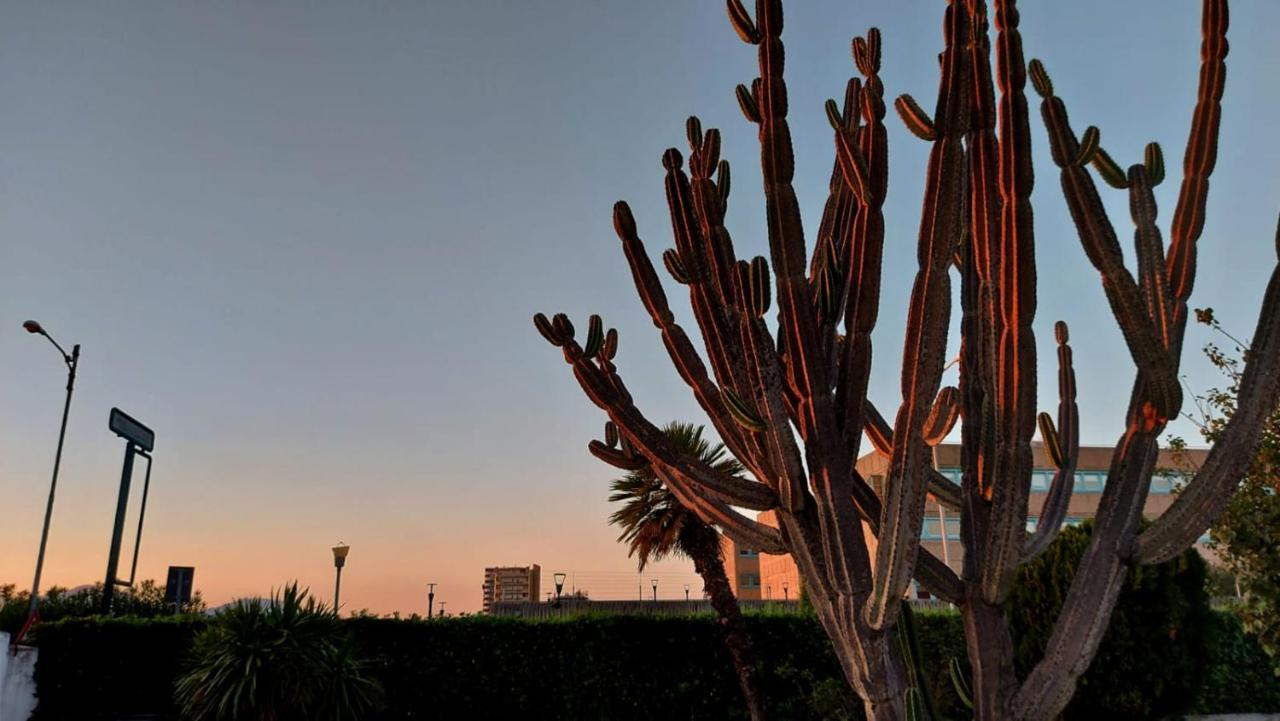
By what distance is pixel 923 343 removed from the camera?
13.2 ft

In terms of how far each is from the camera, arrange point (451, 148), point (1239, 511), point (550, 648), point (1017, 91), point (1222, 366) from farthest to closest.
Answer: point (550, 648) < point (451, 148) < point (1222, 366) < point (1239, 511) < point (1017, 91)

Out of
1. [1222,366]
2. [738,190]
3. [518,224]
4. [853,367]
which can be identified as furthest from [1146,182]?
[518,224]

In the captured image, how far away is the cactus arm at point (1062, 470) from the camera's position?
4.79 m

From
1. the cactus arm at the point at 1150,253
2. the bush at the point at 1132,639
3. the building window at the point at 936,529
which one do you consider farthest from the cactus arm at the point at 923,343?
the building window at the point at 936,529

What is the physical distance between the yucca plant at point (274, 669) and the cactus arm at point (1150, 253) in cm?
1010

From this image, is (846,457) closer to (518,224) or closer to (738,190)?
(738,190)

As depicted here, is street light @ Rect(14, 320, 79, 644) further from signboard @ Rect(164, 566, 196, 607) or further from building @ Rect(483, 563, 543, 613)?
building @ Rect(483, 563, 543, 613)

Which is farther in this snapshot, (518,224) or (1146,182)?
(518,224)

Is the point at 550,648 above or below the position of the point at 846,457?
below

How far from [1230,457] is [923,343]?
169cm

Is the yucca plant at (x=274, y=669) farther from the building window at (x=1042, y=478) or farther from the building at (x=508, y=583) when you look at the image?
the building window at (x=1042, y=478)

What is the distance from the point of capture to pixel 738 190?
6562 mm

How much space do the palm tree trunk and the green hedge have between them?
2.24 feet

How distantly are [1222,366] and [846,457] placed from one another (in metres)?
7.58
